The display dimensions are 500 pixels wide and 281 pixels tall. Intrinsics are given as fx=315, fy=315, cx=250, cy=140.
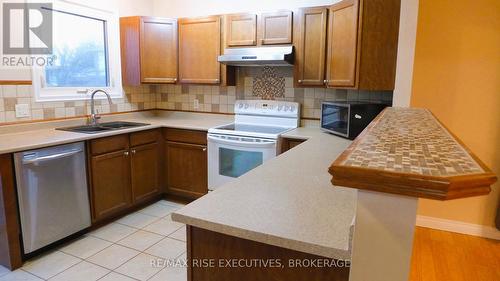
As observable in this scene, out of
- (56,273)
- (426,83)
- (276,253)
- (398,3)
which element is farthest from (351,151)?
(426,83)

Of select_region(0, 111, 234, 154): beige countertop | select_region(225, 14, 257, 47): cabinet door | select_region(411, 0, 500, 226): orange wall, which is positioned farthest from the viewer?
select_region(225, 14, 257, 47): cabinet door

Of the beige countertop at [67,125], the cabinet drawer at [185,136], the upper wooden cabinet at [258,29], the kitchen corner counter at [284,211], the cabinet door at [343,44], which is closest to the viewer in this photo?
the kitchen corner counter at [284,211]

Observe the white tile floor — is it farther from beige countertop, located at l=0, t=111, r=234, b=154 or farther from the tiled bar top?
the tiled bar top

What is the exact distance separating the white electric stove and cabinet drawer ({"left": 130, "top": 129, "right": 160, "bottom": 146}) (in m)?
0.66

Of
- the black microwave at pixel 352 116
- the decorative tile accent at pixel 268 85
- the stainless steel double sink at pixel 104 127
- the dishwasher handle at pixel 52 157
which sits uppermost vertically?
the decorative tile accent at pixel 268 85

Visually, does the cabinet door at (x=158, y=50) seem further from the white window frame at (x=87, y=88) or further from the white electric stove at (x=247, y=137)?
the white electric stove at (x=247, y=137)

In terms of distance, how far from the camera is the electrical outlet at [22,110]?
2615 millimetres

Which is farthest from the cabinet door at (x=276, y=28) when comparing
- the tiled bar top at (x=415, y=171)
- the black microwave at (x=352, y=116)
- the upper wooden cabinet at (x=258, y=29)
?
the tiled bar top at (x=415, y=171)

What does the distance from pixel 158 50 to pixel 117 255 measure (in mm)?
2159

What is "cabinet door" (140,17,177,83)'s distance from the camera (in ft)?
11.2

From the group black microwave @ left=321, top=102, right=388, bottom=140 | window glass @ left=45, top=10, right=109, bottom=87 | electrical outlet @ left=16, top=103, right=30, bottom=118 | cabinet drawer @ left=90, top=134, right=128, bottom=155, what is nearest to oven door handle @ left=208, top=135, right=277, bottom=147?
black microwave @ left=321, top=102, right=388, bottom=140

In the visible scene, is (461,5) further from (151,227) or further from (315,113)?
(151,227)

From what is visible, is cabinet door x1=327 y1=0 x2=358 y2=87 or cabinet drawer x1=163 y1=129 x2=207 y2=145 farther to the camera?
cabinet drawer x1=163 y1=129 x2=207 y2=145

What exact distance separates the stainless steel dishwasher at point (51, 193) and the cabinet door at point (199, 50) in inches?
54.5
